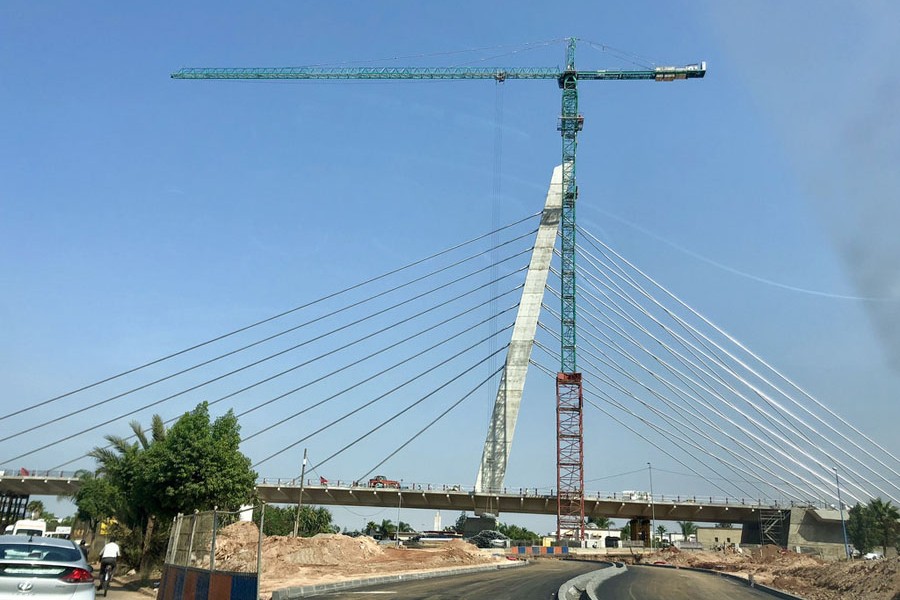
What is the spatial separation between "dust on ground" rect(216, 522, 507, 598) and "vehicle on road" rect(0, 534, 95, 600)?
Result: 62.4 feet

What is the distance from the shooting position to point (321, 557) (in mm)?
40312

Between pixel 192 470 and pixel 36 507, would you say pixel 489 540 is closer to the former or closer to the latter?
pixel 192 470

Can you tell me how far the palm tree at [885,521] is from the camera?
91188mm

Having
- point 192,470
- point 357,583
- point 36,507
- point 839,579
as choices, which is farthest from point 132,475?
point 36,507

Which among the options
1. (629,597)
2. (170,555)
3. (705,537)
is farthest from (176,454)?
(705,537)

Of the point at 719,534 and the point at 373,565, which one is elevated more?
the point at 373,565

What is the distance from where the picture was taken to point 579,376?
306 feet

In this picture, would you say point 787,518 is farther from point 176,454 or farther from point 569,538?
point 176,454

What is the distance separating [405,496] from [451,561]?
51.4 meters

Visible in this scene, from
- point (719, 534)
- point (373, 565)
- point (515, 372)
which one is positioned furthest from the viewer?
point (719, 534)

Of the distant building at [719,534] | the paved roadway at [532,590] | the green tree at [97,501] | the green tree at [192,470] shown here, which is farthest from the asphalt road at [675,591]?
the distant building at [719,534]

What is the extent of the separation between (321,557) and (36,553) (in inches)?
1188

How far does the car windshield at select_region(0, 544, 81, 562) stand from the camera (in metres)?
11.6

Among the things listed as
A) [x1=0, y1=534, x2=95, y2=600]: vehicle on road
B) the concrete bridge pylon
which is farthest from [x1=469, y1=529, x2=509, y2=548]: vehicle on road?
[x1=0, y1=534, x2=95, y2=600]: vehicle on road
